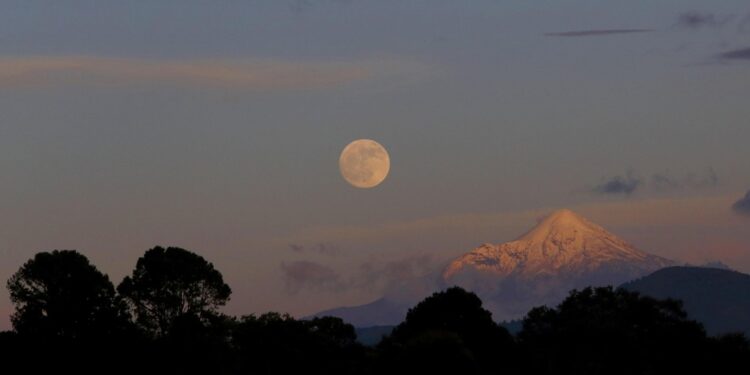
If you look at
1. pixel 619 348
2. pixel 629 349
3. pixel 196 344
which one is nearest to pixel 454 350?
pixel 619 348

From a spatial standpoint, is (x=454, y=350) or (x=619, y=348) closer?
(x=454, y=350)

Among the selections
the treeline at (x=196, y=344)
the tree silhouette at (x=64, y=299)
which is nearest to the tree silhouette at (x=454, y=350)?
the treeline at (x=196, y=344)

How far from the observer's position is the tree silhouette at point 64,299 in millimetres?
194250

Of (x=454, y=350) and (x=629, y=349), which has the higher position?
(x=629, y=349)

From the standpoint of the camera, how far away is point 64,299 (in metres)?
196

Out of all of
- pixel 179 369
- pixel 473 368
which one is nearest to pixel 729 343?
pixel 473 368

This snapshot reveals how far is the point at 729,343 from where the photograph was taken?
188m

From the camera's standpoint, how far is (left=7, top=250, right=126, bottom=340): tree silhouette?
194250 mm

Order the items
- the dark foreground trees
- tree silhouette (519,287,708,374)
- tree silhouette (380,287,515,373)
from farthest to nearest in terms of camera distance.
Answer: tree silhouette (519,287,708,374) → the dark foreground trees → tree silhouette (380,287,515,373)

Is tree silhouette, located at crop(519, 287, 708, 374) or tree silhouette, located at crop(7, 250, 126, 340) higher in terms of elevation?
tree silhouette, located at crop(7, 250, 126, 340)

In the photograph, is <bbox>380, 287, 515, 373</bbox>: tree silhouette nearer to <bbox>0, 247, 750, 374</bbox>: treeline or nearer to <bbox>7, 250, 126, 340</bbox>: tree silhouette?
<bbox>0, 247, 750, 374</bbox>: treeline

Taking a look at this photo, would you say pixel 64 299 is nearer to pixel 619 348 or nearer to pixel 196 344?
pixel 196 344

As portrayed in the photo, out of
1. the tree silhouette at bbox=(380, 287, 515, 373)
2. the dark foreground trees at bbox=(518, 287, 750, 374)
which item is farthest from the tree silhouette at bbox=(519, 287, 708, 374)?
the tree silhouette at bbox=(380, 287, 515, 373)

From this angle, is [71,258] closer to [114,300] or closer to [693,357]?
[114,300]
